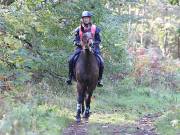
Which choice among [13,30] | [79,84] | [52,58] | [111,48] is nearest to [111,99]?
[111,48]

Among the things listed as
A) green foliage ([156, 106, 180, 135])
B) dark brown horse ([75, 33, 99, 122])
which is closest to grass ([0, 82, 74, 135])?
dark brown horse ([75, 33, 99, 122])

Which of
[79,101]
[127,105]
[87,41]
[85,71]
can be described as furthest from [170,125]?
[127,105]

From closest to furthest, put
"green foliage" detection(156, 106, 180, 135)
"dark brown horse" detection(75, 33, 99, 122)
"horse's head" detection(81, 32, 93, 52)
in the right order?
1. "green foliage" detection(156, 106, 180, 135)
2. "horse's head" detection(81, 32, 93, 52)
3. "dark brown horse" detection(75, 33, 99, 122)

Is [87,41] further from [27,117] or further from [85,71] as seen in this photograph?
[27,117]

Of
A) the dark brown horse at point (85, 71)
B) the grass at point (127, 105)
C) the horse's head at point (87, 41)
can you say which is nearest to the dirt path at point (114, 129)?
the grass at point (127, 105)

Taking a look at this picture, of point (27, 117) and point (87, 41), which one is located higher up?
point (87, 41)

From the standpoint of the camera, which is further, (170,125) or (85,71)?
(85,71)

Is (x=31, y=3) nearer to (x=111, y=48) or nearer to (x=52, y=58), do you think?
(x=52, y=58)

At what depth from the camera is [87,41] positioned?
1262 cm

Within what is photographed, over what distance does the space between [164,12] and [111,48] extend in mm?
40055

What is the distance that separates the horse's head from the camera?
1260 centimetres

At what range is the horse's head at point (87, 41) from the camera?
41.3 ft

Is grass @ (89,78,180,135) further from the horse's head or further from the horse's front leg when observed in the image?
the horse's head

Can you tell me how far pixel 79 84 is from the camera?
44.4 feet
